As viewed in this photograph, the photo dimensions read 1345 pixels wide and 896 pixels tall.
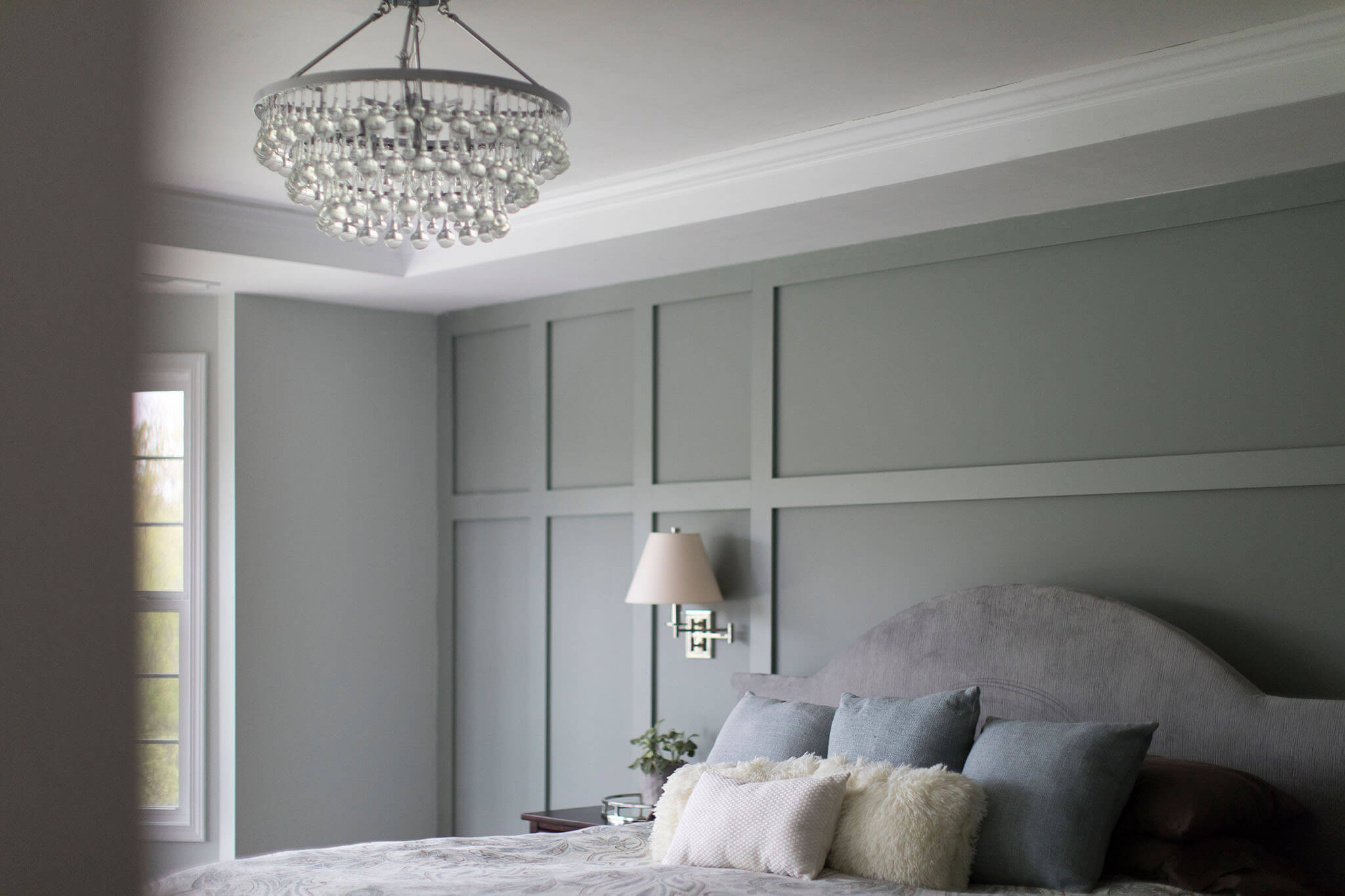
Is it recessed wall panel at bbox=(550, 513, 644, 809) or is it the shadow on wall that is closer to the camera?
the shadow on wall

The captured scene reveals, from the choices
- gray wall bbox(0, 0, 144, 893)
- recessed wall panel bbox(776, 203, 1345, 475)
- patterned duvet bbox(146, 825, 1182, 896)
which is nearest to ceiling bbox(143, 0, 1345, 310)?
recessed wall panel bbox(776, 203, 1345, 475)

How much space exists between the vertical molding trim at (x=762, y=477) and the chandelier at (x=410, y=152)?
5.93 feet

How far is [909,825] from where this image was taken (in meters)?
2.80

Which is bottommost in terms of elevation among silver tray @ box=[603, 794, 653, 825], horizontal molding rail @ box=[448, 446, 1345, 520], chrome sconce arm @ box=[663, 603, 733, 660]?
silver tray @ box=[603, 794, 653, 825]

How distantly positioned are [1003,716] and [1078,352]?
3.73 ft

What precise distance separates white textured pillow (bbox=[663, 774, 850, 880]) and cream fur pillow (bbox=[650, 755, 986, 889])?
47 mm

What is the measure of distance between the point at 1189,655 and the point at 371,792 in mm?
3543

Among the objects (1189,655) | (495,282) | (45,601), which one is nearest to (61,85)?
(45,601)

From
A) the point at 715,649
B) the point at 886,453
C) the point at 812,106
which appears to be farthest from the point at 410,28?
the point at 715,649

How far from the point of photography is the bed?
2.79 m

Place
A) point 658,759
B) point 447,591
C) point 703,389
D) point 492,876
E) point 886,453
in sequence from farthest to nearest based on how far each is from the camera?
point 447,591 < point 703,389 < point 658,759 < point 886,453 < point 492,876

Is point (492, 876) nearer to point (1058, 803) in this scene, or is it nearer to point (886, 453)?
point (1058, 803)

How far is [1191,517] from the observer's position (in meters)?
3.51

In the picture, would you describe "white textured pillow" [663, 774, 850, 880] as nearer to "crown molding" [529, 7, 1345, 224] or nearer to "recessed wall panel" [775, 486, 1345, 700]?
"recessed wall panel" [775, 486, 1345, 700]
